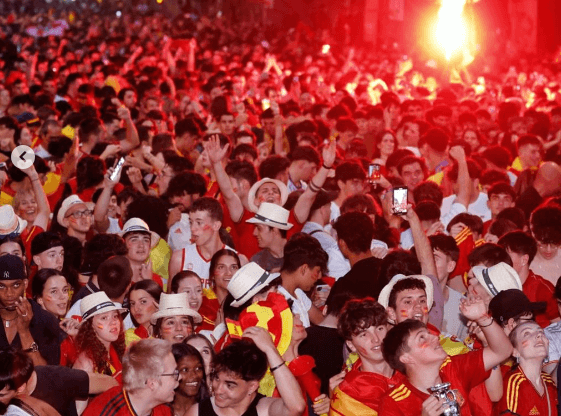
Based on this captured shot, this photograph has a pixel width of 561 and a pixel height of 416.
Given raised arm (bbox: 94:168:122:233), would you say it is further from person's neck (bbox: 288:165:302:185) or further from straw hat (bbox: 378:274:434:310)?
straw hat (bbox: 378:274:434:310)

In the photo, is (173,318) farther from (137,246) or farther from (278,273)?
(137,246)

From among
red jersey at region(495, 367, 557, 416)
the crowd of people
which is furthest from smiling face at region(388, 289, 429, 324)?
red jersey at region(495, 367, 557, 416)

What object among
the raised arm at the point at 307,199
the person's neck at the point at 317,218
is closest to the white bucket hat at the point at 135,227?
the raised arm at the point at 307,199

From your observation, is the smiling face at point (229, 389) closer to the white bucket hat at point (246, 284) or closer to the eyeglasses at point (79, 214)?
the white bucket hat at point (246, 284)

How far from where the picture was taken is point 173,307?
6.18 m

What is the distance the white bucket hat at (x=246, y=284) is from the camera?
5969 millimetres

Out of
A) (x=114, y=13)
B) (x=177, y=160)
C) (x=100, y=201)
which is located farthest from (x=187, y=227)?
(x=114, y=13)

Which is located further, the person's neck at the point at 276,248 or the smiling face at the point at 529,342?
the person's neck at the point at 276,248

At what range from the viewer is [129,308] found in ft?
22.6

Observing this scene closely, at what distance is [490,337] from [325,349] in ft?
4.28

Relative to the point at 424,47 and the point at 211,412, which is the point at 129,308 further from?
the point at 424,47

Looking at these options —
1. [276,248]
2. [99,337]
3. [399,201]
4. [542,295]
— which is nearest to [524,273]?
[542,295]

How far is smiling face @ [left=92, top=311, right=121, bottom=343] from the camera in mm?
6051

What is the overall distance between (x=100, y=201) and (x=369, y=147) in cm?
547
